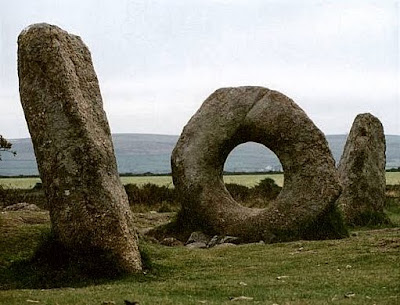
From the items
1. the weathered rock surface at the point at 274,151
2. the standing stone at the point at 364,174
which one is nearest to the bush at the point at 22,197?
the weathered rock surface at the point at 274,151

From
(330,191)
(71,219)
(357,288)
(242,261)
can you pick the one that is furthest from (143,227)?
(357,288)

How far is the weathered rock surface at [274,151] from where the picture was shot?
22172mm

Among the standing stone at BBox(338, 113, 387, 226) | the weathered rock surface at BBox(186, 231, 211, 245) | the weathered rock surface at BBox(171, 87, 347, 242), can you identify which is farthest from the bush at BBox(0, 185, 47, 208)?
the standing stone at BBox(338, 113, 387, 226)

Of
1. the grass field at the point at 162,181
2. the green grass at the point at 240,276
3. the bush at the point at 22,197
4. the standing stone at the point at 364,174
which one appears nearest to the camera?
the green grass at the point at 240,276

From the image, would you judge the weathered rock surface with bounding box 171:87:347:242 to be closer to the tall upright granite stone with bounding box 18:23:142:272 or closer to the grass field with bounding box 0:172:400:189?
the tall upright granite stone with bounding box 18:23:142:272

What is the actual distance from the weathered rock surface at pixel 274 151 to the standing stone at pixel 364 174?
218 inches

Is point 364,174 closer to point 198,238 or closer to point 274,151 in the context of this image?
point 274,151

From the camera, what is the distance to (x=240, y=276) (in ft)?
47.5

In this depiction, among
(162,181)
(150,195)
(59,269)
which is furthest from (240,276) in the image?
(162,181)

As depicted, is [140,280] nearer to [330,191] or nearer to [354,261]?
[354,261]

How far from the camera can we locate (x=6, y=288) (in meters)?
13.9

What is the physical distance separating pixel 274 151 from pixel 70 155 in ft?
30.9

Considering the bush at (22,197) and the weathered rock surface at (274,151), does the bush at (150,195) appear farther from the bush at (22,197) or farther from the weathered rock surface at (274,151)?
the weathered rock surface at (274,151)

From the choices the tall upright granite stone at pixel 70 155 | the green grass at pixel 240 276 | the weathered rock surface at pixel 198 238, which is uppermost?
the tall upright granite stone at pixel 70 155
